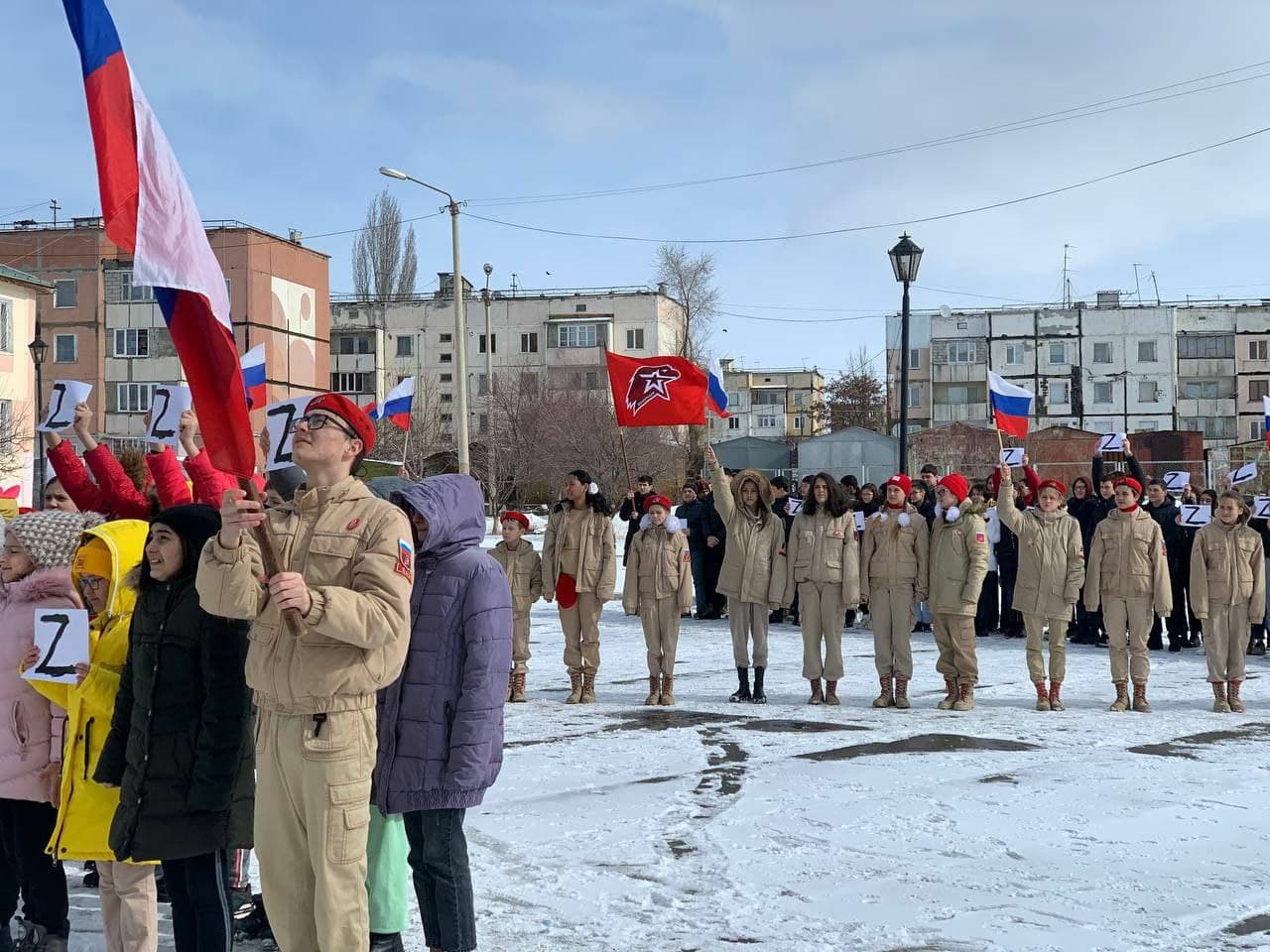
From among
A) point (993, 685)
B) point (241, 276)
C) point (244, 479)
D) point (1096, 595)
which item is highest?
point (241, 276)

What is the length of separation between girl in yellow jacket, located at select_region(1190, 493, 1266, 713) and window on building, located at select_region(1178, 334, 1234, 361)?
77866 millimetres

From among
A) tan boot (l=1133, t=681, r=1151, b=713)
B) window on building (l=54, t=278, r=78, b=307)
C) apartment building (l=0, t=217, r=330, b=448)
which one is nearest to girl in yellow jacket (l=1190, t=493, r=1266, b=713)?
tan boot (l=1133, t=681, r=1151, b=713)

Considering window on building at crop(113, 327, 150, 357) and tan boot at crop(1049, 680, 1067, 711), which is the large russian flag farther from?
window on building at crop(113, 327, 150, 357)

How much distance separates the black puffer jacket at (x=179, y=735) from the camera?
458 centimetres

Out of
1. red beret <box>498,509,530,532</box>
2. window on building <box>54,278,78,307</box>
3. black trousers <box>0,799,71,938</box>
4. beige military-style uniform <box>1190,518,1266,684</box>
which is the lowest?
black trousers <box>0,799,71,938</box>

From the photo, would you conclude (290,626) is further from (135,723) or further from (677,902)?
(677,902)

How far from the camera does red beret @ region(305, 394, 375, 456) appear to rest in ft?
15.0

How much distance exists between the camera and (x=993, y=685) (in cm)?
1320

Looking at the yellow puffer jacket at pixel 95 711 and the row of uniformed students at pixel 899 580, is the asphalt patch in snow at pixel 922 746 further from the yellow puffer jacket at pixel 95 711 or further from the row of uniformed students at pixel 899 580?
the yellow puffer jacket at pixel 95 711

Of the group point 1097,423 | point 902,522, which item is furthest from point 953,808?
point 1097,423

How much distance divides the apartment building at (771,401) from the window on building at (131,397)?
6945 centimetres

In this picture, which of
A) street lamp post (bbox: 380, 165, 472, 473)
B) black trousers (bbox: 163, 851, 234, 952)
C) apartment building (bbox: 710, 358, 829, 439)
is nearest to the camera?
black trousers (bbox: 163, 851, 234, 952)

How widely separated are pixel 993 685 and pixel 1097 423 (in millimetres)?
75696

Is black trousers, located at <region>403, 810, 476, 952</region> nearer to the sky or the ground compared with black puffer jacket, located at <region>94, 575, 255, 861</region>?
nearer to the ground
